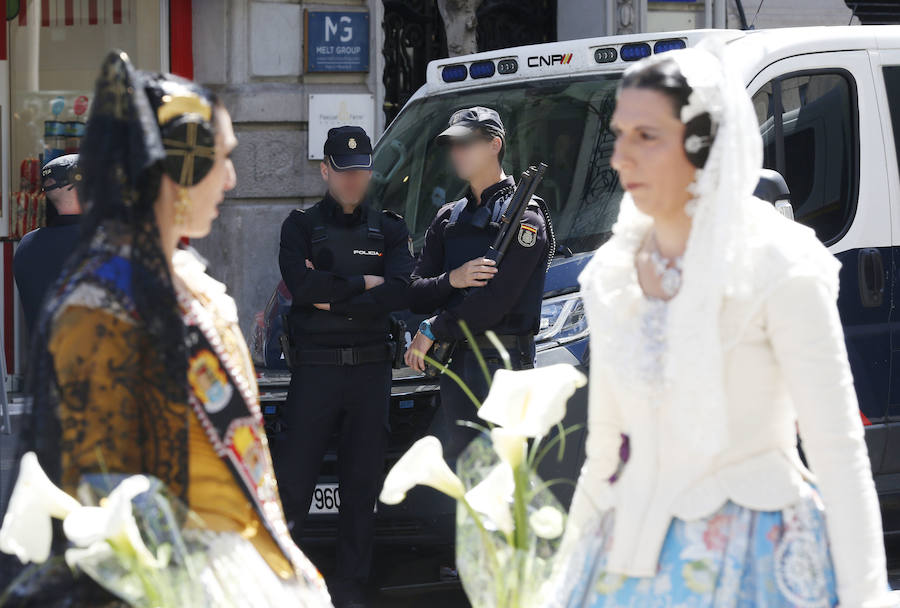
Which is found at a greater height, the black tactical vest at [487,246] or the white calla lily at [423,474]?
the black tactical vest at [487,246]

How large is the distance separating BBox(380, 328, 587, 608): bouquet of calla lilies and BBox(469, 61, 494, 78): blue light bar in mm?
4076

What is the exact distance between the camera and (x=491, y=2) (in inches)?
466

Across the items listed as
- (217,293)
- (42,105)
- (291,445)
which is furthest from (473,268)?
(42,105)

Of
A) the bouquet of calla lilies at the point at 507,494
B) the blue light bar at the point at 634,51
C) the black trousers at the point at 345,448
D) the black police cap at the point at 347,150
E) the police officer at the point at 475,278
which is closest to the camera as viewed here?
the bouquet of calla lilies at the point at 507,494

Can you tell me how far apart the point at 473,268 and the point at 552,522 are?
2.62 metres

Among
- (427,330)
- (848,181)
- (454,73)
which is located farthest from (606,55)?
(427,330)

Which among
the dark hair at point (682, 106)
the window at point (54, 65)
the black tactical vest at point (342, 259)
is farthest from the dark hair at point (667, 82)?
the window at point (54, 65)

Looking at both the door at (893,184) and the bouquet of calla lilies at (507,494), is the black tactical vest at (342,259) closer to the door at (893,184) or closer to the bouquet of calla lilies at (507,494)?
the door at (893,184)

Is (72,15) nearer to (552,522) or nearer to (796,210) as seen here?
(796,210)

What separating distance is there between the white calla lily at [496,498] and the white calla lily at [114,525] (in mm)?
617

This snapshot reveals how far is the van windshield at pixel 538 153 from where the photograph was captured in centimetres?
590

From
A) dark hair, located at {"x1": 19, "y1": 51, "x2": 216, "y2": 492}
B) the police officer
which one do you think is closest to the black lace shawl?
dark hair, located at {"x1": 19, "y1": 51, "x2": 216, "y2": 492}

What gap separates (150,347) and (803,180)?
13.3 ft

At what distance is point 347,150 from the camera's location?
18.6 ft
